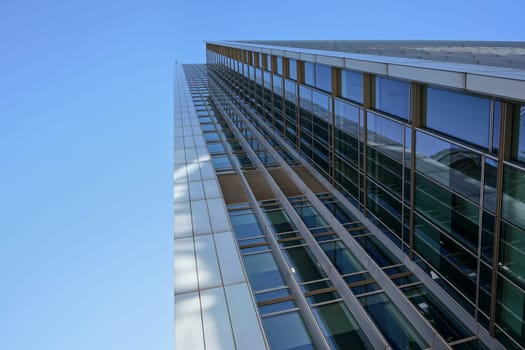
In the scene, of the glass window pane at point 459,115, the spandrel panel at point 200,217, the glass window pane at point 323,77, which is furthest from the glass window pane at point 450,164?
the spandrel panel at point 200,217

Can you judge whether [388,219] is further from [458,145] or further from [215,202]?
[215,202]

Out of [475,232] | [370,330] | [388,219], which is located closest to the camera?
Result: [475,232]

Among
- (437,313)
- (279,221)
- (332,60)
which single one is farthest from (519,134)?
(279,221)

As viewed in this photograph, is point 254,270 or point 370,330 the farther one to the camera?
point 254,270

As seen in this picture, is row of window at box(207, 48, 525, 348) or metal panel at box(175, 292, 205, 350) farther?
metal panel at box(175, 292, 205, 350)

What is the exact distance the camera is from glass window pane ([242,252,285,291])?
554 inches

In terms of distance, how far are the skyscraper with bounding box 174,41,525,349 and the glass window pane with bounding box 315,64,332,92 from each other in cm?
12

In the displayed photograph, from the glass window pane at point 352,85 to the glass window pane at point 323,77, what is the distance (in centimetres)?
119

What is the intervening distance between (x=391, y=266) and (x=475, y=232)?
144 inches

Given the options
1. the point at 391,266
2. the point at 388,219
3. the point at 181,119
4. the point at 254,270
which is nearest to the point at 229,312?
the point at 254,270

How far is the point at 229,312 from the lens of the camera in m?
11.9

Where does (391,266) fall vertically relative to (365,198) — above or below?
below

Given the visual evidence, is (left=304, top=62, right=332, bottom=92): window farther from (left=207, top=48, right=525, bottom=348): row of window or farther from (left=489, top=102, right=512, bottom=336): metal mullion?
(left=489, top=102, right=512, bottom=336): metal mullion

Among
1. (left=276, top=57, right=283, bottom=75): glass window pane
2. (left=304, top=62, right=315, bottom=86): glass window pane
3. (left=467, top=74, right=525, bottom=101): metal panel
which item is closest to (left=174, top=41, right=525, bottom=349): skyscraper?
(left=467, top=74, right=525, bottom=101): metal panel
